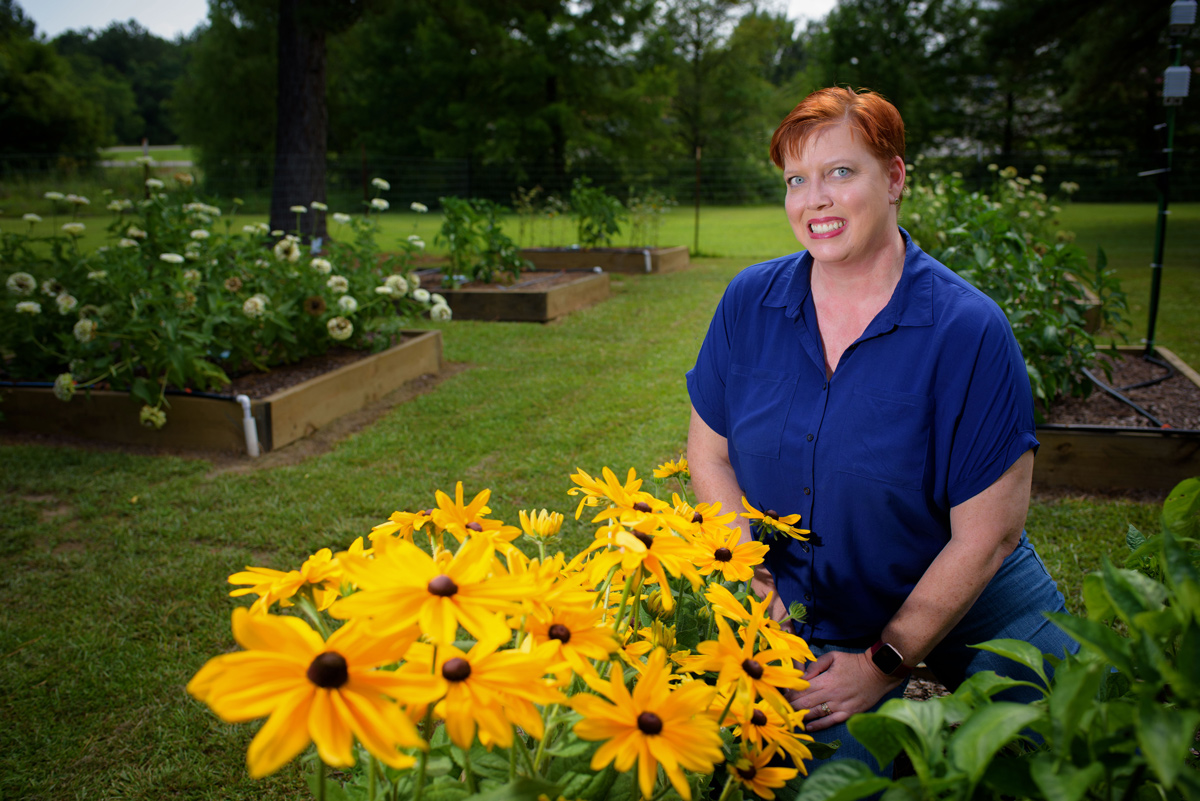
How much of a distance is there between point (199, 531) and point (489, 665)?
113 inches

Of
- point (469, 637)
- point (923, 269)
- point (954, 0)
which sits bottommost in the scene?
point (469, 637)

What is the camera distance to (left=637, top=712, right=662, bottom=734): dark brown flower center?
564mm

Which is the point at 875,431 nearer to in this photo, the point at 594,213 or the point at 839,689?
the point at 839,689

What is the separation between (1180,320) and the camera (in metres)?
6.34

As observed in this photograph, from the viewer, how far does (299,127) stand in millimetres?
8977

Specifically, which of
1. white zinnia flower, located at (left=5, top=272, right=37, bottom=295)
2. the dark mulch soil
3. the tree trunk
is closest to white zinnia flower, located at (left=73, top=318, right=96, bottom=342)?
white zinnia flower, located at (left=5, top=272, right=37, bottom=295)

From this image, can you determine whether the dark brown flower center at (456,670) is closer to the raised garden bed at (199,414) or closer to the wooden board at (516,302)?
the raised garden bed at (199,414)

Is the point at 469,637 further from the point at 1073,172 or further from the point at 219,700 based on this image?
the point at 1073,172

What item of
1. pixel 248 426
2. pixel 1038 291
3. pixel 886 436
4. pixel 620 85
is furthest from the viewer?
pixel 620 85

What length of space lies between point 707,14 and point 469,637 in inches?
1539

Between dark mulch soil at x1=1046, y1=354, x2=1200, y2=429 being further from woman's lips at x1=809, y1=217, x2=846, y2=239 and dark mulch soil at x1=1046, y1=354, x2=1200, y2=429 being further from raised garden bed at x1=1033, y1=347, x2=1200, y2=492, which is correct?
woman's lips at x1=809, y1=217, x2=846, y2=239

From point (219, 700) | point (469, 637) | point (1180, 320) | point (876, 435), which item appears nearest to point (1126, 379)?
point (1180, 320)

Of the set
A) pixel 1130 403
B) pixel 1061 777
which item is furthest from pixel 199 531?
pixel 1130 403

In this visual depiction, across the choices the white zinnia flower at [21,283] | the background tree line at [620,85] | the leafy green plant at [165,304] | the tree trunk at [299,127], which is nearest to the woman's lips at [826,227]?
the leafy green plant at [165,304]
